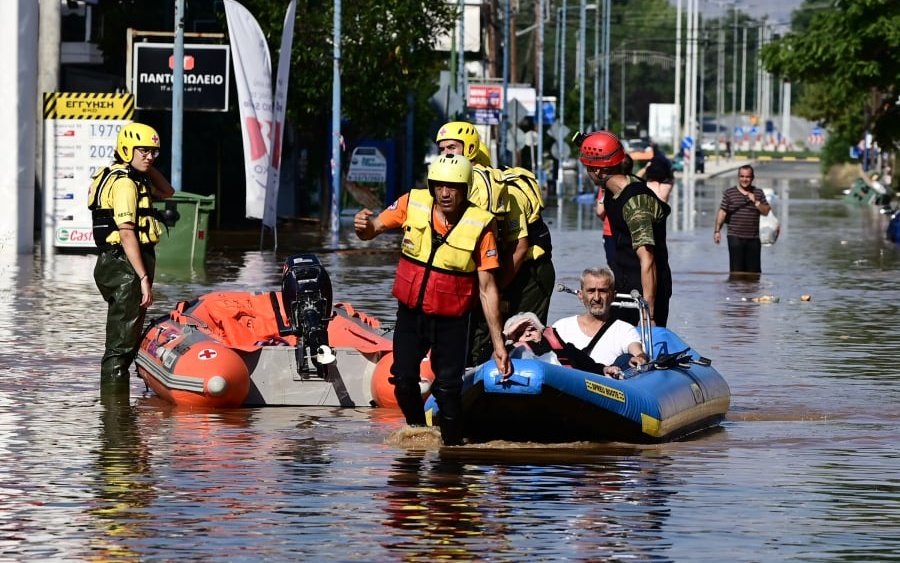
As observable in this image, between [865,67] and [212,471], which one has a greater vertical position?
[865,67]

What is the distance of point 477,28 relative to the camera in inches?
3295

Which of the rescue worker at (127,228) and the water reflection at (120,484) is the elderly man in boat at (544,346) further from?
the rescue worker at (127,228)

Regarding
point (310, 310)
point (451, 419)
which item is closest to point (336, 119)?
point (310, 310)

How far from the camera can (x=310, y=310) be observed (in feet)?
44.8

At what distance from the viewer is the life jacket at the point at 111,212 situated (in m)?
14.1

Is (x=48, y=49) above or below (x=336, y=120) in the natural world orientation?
above

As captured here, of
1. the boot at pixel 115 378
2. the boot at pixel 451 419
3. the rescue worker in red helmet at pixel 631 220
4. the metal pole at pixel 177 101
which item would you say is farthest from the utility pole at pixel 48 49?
the boot at pixel 451 419

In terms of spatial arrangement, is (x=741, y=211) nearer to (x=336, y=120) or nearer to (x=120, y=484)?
(x=336, y=120)

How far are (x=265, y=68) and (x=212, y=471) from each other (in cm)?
2017

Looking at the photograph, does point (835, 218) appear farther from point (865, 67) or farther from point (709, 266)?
point (709, 266)

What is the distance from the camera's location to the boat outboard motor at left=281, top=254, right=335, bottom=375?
44.6ft

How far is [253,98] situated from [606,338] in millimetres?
18501

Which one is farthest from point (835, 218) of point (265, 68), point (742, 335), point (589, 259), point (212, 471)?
point (212, 471)

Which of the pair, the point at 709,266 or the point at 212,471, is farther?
the point at 709,266
